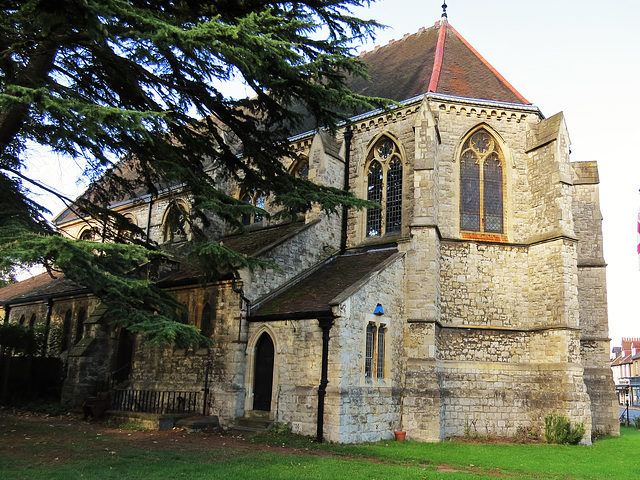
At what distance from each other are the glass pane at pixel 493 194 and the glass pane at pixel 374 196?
3.43m

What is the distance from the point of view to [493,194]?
56.5 ft

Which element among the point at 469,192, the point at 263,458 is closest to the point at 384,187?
the point at 469,192

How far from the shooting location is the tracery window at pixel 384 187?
17562 millimetres

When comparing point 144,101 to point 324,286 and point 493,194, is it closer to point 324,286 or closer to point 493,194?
point 324,286

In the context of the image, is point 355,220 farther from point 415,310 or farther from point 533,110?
point 533,110

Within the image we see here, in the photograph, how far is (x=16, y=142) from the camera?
33.0ft

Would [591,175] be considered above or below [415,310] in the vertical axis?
above

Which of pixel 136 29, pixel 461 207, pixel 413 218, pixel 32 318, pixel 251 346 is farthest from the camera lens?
Result: pixel 32 318

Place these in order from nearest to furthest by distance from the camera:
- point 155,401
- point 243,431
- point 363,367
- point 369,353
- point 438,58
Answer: point 243,431 < point 363,367 < point 369,353 < point 155,401 < point 438,58

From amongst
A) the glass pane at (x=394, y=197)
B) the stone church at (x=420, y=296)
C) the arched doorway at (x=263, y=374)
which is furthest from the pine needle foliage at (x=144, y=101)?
the glass pane at (x=394, y=197)

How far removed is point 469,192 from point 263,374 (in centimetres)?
873

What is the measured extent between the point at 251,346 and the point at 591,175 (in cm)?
1375

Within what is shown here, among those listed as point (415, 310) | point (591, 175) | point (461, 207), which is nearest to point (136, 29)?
point (415, 310)

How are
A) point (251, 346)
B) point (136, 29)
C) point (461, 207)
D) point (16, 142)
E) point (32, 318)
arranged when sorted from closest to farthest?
point (136, 29) → point (16, 142) → point (251, 346) → point (461, 207) → point (32, 318)
